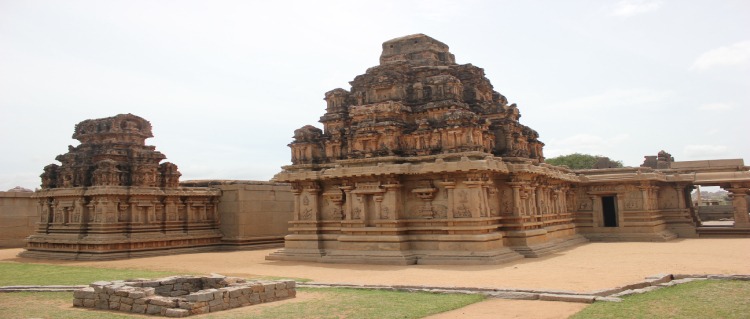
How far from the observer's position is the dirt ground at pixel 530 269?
9.51 m

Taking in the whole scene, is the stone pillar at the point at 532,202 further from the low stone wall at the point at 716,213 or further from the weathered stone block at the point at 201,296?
the low stone wall at the point at 716,213

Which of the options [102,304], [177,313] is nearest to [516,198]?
[177,313]

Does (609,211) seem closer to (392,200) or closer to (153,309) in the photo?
(392,200)

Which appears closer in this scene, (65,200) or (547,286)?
(547,286)

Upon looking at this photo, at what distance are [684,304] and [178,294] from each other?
904 cm

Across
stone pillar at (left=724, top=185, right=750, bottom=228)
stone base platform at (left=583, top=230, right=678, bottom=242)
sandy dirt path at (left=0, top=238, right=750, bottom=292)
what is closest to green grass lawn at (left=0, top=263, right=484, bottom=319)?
sandy dirt path at (left=0, top=238, right=750, bottom=292)

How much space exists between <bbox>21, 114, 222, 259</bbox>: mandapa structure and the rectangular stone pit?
11574 mm

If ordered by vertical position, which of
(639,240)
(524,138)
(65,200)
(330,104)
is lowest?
(639,240)

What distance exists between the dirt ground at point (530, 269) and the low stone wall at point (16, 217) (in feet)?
27.0

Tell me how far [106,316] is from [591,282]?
904cm

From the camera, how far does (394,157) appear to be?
17750 millimetres

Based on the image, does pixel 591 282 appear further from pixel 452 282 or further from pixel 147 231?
pixel 147 231

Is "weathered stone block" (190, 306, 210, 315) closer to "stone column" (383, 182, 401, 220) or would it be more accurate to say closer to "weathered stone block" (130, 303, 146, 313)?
"weathered stone block" (130, 303, 146, 313)

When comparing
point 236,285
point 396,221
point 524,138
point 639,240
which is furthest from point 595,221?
point 236,285
